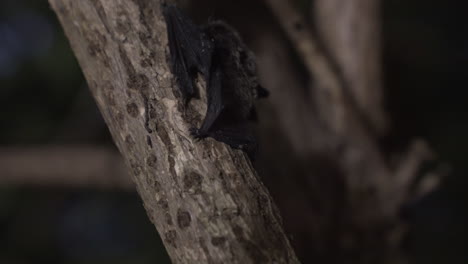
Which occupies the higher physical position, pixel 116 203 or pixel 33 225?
pixel 116 203

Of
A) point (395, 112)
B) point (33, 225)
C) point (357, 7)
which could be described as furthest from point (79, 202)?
point (357, 7)

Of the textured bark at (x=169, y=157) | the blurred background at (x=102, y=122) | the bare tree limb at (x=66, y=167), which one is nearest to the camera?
the textured bark at (x=169, y=157)

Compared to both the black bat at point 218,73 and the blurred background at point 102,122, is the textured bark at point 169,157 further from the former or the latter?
the blurred background at point 102,122

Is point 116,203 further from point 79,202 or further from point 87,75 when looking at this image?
point 87,75

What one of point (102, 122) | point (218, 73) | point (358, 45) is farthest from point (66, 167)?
point (218, 73)

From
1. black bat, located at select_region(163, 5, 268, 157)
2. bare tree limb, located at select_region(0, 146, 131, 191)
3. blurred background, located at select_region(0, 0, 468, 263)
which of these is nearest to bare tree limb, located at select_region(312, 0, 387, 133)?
blurred background, located at select_region(0, 0, 468, 263)

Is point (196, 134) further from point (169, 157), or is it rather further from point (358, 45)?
point (358, 45)

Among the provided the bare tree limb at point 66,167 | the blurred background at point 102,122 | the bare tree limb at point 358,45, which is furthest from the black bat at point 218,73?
the blurred background at point 102,122
